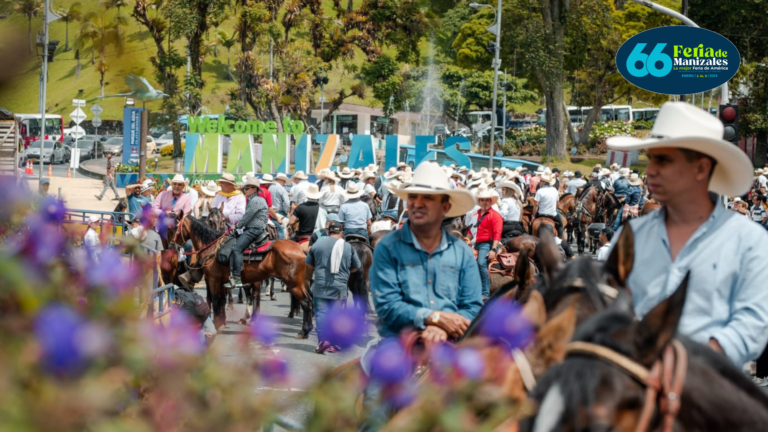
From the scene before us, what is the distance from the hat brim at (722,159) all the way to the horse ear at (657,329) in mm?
1070

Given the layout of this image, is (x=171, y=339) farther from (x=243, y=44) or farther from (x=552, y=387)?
(x=243, y=44)

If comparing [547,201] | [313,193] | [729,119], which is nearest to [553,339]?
[729,119]

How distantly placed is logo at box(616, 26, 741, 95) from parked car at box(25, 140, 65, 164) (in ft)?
149

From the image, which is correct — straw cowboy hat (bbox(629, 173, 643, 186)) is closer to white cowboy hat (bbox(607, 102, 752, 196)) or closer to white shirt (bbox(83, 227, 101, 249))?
white shirt (bbox(83, 227, 101, 249))

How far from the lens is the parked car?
5438 centimetres

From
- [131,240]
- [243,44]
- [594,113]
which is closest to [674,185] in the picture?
[131,240]

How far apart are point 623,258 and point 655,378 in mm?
900

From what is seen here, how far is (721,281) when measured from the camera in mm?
3420

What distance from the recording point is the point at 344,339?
6.19ft

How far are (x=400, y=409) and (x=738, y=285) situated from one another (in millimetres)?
1904

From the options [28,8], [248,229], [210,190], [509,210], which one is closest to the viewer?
[28,8]

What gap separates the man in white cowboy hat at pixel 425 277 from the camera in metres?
4.57

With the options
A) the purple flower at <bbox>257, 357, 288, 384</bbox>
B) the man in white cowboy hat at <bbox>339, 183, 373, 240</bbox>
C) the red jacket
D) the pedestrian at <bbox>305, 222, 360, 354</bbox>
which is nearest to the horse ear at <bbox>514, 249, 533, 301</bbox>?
the purple flower at <bbox>257, 357, 288, 384</bbox>

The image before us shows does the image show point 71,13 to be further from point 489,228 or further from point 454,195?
point 489,228
